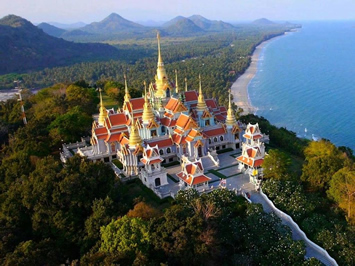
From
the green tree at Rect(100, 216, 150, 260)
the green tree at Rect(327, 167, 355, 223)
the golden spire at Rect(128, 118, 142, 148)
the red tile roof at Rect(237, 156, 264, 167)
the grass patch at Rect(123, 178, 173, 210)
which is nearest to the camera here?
the green tree at Rect(100, 216, 150, 260)

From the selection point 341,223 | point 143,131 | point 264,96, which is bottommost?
point 264,96

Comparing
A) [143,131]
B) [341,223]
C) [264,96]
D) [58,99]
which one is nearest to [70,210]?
[143,131]

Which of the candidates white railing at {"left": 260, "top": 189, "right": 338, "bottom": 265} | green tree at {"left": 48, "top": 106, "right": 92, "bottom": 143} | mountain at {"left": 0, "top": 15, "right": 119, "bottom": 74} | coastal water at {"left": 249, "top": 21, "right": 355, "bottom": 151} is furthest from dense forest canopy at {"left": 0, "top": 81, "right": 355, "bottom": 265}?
mountain at {"left": 0, "top": 15, "right": 119, "bottom": 74}

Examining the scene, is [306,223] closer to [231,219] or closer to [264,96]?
[231,219]

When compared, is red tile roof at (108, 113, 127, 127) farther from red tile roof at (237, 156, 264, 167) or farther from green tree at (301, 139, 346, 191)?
green tree at (301, 139, 346, 191)

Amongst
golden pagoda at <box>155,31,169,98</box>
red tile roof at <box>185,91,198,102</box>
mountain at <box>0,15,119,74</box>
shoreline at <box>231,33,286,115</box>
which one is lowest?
shoreline at <box>231,33,286,115</box>

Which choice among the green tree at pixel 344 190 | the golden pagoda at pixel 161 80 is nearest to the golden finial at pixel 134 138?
the golden pagoda at pixel 161 80
